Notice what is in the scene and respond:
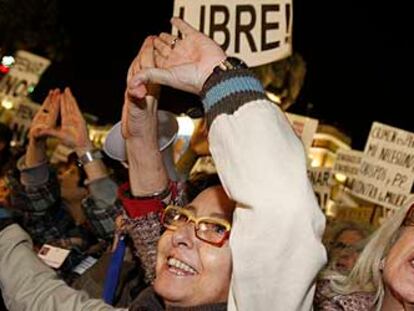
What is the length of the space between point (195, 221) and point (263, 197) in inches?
28.8

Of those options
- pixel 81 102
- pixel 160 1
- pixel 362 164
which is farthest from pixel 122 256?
pixel 81 102

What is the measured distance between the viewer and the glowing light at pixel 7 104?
10.3 meters

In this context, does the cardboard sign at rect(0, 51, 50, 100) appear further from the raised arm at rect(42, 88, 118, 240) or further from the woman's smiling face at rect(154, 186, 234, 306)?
the woman's smiling face at rect(154, 186, 234, 306)

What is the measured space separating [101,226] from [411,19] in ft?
73.5

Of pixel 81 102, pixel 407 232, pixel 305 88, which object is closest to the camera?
pixel 407 232

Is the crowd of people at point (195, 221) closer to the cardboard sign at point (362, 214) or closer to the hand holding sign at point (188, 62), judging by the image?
the hand holding sign at point (188, 62)

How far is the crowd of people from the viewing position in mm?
1812

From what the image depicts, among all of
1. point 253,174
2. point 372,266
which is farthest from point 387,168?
point 253,174

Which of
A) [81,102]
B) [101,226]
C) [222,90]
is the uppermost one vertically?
[222,90]

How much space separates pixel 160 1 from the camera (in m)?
24.9

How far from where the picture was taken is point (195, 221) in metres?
2.49

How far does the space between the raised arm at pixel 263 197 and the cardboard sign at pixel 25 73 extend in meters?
8.49

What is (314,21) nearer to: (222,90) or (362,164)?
(362,164)

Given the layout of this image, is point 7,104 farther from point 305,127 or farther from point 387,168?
point 387,168
